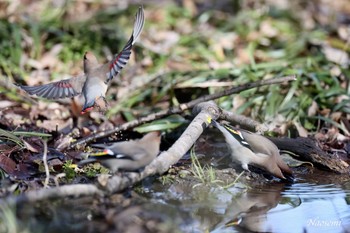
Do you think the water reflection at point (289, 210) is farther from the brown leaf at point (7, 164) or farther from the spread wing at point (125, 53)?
the brown leaf at point (7, 164)

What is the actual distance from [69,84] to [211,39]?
382 cm

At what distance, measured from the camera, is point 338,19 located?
1107cm

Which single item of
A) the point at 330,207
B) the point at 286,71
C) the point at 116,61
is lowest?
the point at 330,207

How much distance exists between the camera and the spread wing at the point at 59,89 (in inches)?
204

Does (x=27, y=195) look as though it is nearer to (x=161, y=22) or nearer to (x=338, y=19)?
(x=161, y=22)

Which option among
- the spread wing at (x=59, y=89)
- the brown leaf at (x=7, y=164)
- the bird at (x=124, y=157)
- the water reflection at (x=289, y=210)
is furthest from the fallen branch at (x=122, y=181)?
the brown leaf at (x=7, y=164)

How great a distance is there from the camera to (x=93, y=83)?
17.3 feet

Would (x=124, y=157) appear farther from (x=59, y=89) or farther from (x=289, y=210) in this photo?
(x=59, y=89)

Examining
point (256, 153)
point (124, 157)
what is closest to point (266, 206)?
point (256, 153)

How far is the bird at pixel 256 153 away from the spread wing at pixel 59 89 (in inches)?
46.7

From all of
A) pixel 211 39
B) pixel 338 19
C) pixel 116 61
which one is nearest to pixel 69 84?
pixel 116 61

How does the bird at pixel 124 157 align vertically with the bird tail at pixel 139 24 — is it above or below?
below

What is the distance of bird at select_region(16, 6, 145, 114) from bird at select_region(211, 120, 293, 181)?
35.9 inches

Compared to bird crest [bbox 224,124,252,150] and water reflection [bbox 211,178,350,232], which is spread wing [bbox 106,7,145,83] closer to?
bird crest [bbox 224,124,252,150]
